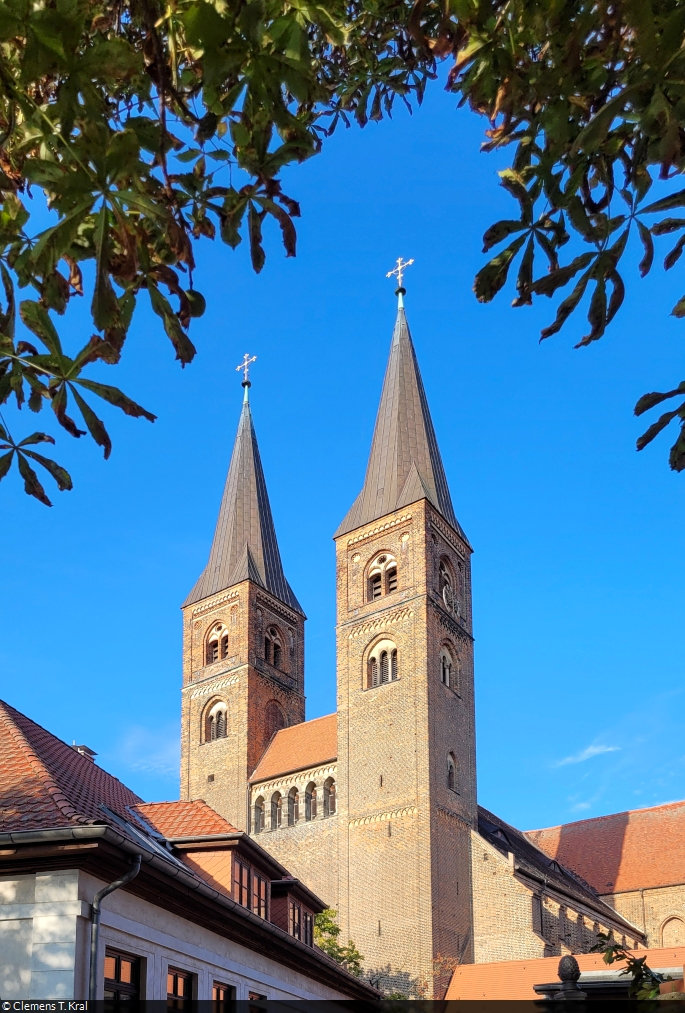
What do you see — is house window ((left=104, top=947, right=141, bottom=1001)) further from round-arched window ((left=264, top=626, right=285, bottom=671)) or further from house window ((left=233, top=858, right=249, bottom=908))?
round-arched window ((left=264, top=626, right=285, bottom=671))

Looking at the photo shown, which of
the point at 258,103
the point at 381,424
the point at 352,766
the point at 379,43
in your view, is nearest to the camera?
the point at 258,103

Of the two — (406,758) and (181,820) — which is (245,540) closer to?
(406,758)

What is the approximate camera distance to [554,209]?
4598mm

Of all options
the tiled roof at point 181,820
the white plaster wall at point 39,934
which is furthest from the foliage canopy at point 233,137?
the tiled roof at point 181,820

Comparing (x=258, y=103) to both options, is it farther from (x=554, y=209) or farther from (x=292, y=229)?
(x=554, y=209)

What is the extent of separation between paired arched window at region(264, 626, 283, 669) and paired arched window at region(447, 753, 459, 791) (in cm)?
1370

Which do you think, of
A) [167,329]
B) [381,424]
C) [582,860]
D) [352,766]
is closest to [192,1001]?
[167,329]

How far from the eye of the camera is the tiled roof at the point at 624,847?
56531mm

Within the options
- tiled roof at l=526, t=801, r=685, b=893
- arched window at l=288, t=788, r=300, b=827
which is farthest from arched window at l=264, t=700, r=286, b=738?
tiled roof at l=526, t=801, r=685, b=893

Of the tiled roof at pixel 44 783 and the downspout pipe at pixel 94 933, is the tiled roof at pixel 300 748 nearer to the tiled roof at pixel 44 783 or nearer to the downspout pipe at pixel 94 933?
the tiled roof at pixel 44 783

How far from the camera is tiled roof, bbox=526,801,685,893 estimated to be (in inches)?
2226

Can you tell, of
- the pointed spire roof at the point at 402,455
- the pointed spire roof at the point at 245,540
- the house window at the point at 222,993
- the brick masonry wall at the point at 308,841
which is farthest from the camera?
the pointed spire roof at the point at 245,540

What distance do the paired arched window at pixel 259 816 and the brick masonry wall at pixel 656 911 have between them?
17803mm

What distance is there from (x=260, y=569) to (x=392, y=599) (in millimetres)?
11588
